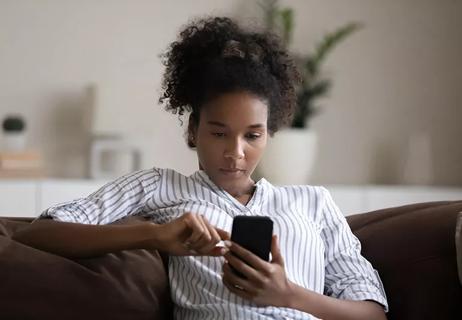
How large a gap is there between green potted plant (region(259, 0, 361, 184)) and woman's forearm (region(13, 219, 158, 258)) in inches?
104

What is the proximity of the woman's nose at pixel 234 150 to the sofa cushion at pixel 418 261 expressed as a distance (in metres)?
0.41

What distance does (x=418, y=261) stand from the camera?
1556 millimetres

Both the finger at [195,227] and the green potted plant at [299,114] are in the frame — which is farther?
the green potted plant at [299,114]

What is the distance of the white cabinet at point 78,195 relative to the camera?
3.53 meters

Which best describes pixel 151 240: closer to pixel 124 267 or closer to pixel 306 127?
pixel 124 267

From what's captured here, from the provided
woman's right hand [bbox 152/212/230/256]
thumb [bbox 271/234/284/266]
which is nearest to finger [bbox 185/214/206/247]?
woman's right hand [bbox 152/212/230/256]

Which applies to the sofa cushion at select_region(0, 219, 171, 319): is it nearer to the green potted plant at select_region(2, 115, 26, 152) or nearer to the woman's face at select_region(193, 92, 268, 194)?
the woman's face at select_region(193, 92, 268, 194)

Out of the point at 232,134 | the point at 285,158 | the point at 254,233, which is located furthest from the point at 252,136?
the point at 285,158

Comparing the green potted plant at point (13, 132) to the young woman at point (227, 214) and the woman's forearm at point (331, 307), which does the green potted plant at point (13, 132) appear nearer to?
the young woman at point (227, 214)

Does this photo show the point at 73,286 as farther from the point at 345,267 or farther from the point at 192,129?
the point at 345,267

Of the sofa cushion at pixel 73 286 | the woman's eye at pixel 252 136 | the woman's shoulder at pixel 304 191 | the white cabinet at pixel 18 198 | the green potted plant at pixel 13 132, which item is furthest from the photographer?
the green potted plant at pixel 13 132

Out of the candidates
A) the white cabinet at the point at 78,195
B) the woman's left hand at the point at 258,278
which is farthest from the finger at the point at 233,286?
the white cabinet at the point at 78,195

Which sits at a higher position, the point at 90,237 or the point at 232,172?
the point at 232,172

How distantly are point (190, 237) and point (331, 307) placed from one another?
0.32 meters
